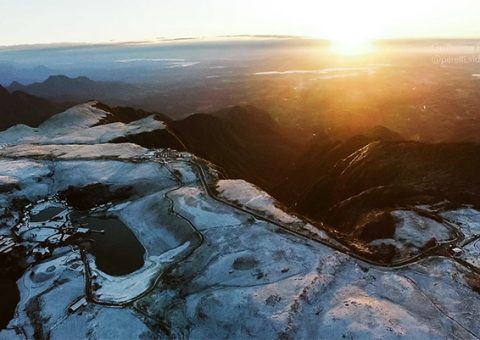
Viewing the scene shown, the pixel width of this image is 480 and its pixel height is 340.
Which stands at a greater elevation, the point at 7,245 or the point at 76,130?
the point at 7,245

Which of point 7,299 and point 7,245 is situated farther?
point 7,245

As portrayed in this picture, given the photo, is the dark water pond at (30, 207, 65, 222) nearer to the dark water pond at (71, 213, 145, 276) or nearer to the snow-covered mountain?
the snow-covered mountain

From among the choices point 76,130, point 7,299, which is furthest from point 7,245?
point 76,130

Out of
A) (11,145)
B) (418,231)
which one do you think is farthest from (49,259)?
(11,145)

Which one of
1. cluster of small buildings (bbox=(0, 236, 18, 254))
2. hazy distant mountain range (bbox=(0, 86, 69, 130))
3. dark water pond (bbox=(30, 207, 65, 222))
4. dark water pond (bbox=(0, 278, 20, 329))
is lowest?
hazy distant mountain range (bbox=(0, 86, 69, 130))

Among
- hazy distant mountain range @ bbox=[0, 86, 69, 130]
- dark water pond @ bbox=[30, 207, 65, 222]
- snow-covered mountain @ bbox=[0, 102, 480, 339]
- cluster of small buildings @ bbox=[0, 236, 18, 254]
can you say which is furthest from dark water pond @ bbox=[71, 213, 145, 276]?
hazy distant mountain range @ bbox=[0, 86, 69, 130]

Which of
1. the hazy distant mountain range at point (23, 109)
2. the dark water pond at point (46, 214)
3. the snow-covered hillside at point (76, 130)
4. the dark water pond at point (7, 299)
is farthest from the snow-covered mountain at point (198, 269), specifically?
the hazy distant mountain range at point (23, 109)

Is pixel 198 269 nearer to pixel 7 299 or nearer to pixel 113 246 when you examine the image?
pixel 113 246
